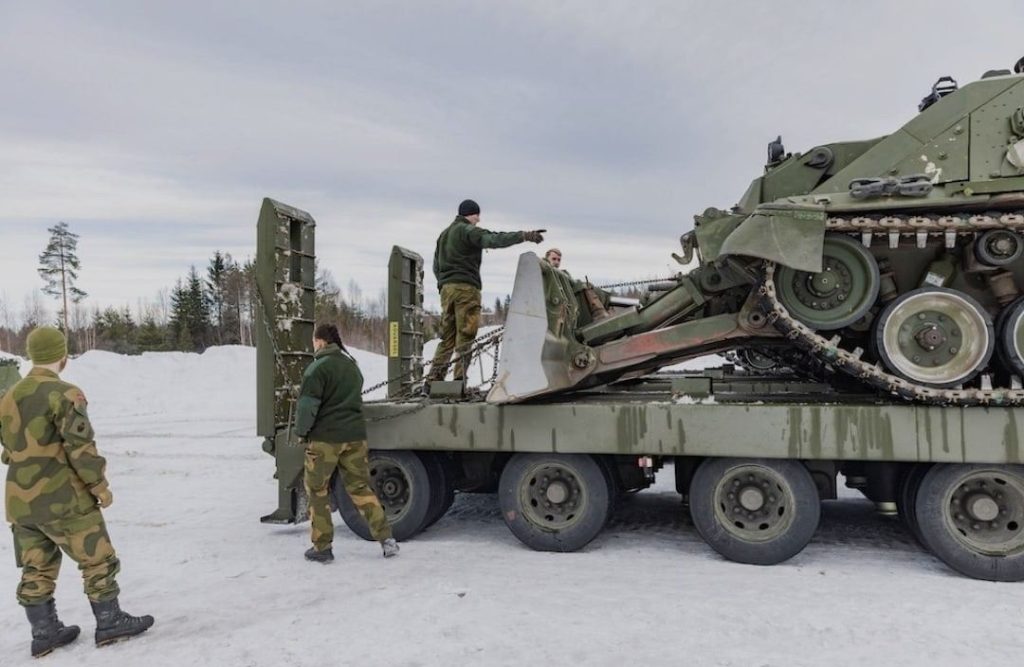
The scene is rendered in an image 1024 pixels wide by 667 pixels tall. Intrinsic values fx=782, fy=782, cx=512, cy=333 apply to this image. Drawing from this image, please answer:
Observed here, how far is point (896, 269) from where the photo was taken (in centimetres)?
611

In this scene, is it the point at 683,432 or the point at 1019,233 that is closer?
the point at 1019,233

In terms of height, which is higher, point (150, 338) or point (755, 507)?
point (150, 338)

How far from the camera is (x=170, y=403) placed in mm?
21219

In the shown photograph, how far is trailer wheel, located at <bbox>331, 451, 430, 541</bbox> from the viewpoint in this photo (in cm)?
669

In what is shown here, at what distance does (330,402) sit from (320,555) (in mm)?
1177

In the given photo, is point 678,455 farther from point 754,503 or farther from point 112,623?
point 112,623

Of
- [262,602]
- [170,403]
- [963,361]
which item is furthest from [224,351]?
[963,361]

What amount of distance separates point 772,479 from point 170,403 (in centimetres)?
1902

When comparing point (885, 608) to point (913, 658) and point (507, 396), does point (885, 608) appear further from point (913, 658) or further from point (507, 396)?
point (507, 396)

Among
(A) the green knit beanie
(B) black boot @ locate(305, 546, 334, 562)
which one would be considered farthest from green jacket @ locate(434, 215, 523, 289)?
(A) the green knit beanie

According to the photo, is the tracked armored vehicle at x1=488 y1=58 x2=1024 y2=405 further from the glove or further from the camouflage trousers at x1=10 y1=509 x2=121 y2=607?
the camouflage trousers at x1=10 y1=509 x2=121 y2=607

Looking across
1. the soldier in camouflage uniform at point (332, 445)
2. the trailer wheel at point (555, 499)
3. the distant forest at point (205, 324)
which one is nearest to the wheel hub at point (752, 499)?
the trailer wheel at point (555, 499)

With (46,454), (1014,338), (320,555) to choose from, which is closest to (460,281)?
(320,555)

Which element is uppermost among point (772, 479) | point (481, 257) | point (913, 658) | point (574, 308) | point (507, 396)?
point (481, 257)
